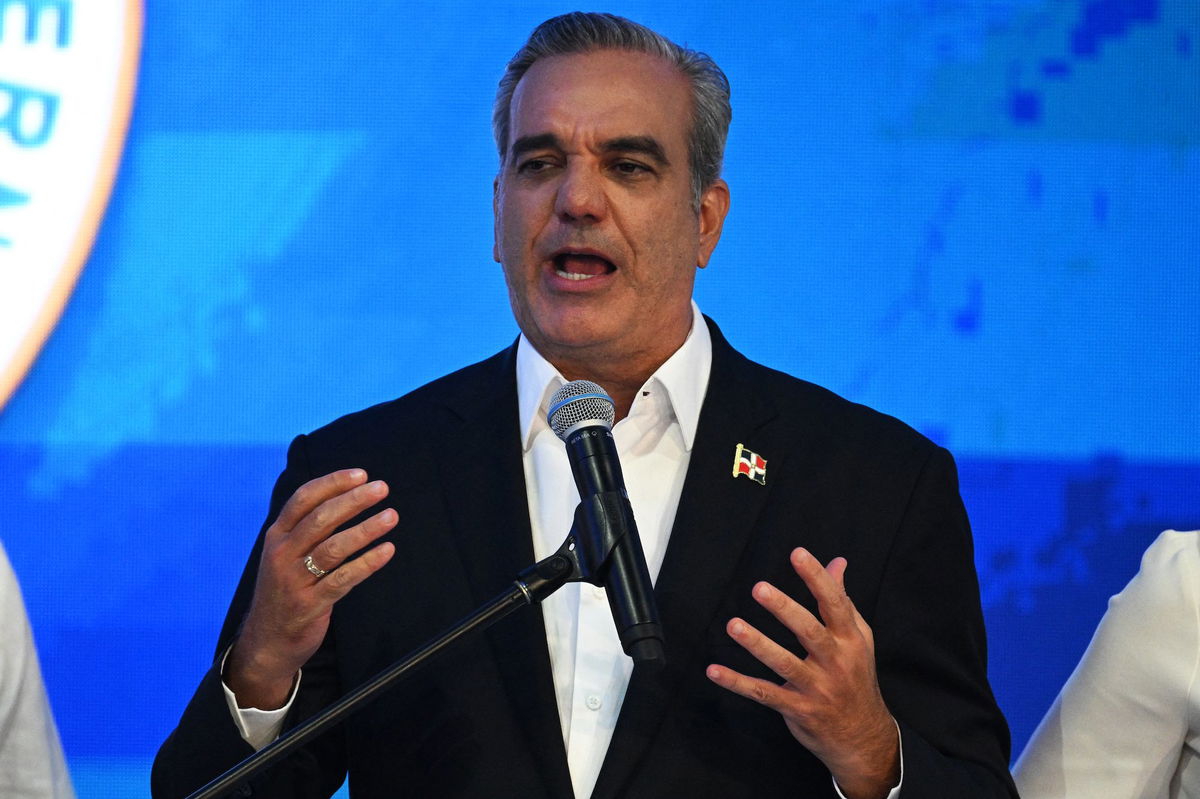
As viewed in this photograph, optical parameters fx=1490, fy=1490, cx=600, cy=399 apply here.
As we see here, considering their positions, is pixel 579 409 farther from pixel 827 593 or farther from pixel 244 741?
pixel 244 741

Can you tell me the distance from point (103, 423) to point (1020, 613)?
1.87 meters

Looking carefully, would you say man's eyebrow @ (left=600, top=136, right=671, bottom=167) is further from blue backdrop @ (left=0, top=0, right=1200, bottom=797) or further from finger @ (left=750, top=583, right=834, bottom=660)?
finger @ (left=750, top=583, right=834, bottom=660)

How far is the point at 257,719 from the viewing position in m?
2.03

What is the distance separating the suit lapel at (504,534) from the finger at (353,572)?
1.23ft

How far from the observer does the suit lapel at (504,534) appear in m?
2.04

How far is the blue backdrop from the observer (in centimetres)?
296

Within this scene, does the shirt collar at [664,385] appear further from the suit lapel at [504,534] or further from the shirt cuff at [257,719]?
the shirt cuff at [257,719]

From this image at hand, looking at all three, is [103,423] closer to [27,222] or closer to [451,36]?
[27,222]

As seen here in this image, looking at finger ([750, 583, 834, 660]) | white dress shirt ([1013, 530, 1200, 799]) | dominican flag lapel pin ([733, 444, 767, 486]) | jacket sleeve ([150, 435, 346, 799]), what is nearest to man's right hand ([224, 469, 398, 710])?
jacket sleeve ([150, 435, 346, 799])

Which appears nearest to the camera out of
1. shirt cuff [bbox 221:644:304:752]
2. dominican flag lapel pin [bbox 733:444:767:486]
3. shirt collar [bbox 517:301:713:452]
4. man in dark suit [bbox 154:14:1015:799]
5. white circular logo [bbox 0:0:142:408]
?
man in dark suit [bbox 154:14:1015:799]

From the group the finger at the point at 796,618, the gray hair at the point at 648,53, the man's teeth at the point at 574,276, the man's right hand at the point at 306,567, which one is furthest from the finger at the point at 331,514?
the gray hair at the point at 648,53

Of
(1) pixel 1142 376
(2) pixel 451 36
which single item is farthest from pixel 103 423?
A: (1) pixel 1142 376

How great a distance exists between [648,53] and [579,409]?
968mm

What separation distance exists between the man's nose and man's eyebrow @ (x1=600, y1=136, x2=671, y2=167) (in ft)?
0.19
